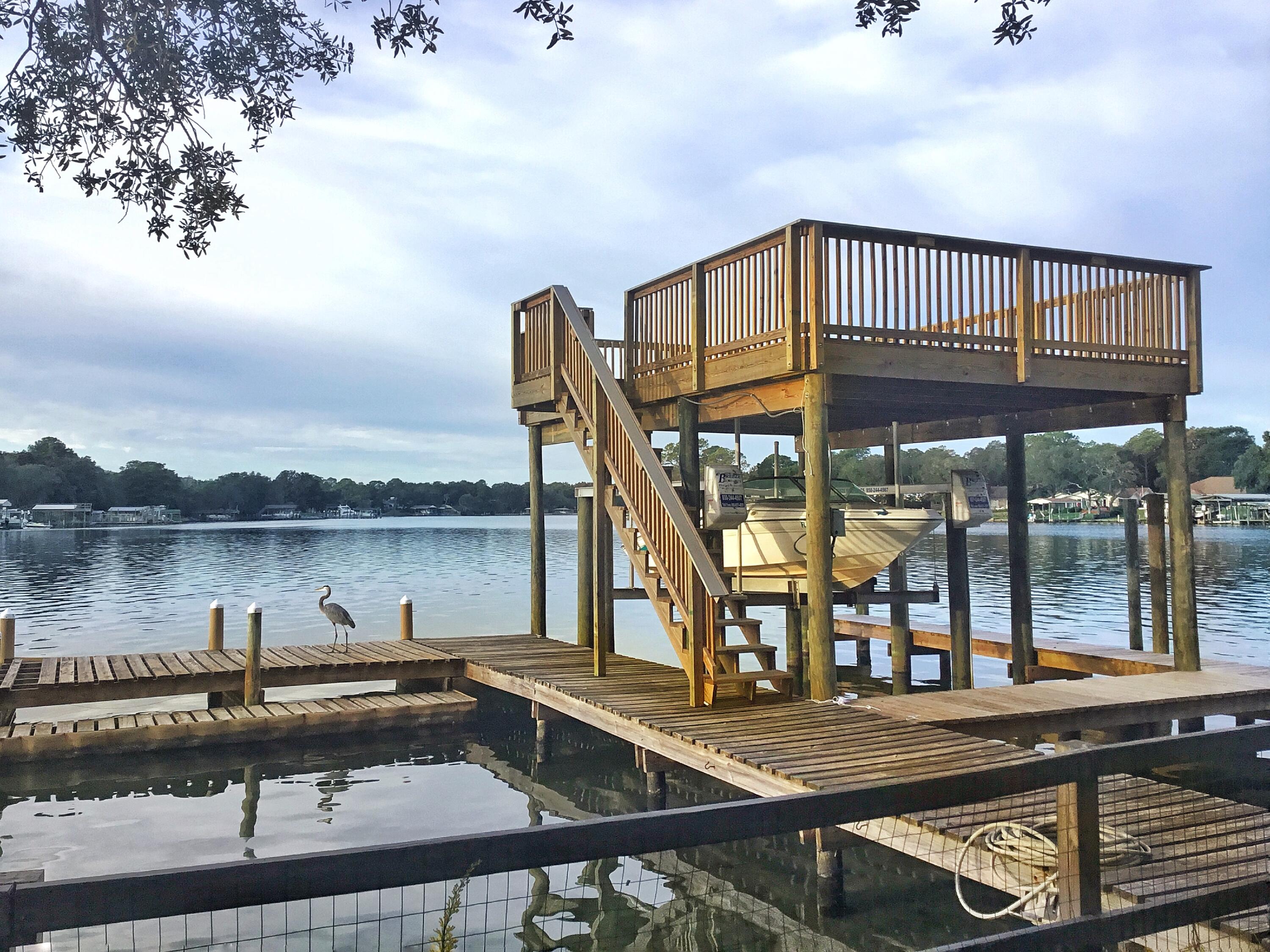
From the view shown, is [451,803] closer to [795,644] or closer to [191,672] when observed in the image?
[191,672]

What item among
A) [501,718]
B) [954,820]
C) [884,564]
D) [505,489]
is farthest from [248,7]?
[505,489]

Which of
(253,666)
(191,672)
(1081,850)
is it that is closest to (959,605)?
(253,666)

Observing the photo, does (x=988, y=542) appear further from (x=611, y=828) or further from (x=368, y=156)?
(x=611, y=828)

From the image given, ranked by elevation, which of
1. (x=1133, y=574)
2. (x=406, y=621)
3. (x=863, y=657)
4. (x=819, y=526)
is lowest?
(x=863, y=657)

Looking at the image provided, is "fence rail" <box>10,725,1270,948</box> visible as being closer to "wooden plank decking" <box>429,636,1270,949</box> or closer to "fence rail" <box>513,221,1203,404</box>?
"wooden plank decking" <box>429,636,1270,949</box>

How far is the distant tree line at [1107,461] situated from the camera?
85.2m

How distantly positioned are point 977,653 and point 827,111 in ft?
32.2

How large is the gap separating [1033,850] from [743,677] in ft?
14.0

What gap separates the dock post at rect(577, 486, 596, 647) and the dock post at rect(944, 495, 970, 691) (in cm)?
510

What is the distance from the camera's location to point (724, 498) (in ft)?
35.3

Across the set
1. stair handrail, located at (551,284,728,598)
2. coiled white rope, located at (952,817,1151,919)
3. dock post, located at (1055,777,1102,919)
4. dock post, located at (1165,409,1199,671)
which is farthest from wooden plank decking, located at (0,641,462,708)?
dock post, located at (1055,777,1102,919)

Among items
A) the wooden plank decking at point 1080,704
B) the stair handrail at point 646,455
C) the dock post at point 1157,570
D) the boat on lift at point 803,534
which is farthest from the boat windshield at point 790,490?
the dock post at point 1157,570

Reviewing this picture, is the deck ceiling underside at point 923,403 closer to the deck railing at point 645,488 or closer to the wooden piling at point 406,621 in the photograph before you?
the deck railing at point 645,488

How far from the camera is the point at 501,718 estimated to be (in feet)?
49.4
